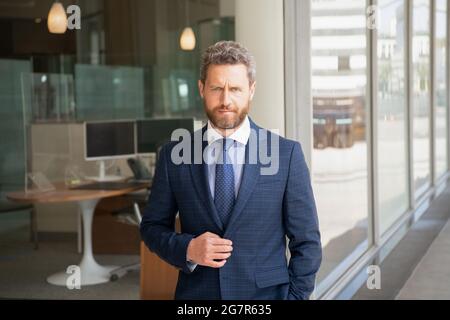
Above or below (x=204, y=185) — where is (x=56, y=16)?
above

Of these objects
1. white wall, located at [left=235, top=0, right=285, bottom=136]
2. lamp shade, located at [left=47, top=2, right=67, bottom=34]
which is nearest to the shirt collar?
white wall, located at [left=235, top=0, right=285, bottom=136]

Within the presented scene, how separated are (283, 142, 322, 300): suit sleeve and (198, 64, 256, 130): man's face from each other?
0.18 meters

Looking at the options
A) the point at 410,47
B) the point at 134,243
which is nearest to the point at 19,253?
the point at 134,243

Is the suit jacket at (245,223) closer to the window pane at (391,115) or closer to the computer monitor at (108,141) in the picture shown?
the window pane at (391,115)

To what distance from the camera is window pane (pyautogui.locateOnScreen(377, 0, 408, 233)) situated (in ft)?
18.1

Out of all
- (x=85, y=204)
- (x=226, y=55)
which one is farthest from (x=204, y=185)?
(x=85, y=204)

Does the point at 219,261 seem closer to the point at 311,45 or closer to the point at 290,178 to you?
the point at 290,178

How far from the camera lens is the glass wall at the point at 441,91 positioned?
881 centimetres

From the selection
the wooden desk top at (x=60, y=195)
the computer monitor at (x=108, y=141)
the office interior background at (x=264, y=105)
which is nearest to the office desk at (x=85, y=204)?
the wooden desk top at (x=60, y=195)

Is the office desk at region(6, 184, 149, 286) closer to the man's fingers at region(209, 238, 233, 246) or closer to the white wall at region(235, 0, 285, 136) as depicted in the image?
the white wall at region(235, 0, 285, 136)

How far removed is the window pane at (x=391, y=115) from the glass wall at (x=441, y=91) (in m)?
2.33

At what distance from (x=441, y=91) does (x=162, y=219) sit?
8.58 meters

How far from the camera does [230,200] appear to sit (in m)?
1.54

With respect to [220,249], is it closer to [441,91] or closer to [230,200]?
[230,200]
